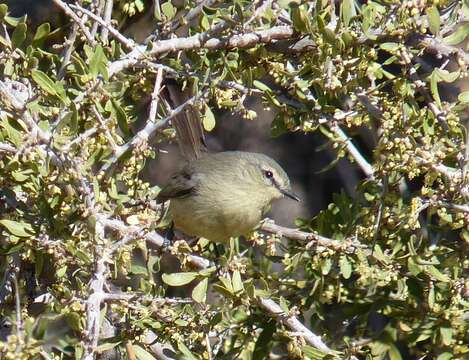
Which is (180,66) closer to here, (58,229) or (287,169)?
(58,229)

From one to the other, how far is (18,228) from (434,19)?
1.54 m

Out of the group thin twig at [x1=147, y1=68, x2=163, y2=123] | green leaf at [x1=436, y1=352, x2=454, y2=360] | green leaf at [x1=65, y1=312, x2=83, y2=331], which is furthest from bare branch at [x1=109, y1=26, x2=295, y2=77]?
green leaf at [x1=436, y1=352, x2=454, y2=360]

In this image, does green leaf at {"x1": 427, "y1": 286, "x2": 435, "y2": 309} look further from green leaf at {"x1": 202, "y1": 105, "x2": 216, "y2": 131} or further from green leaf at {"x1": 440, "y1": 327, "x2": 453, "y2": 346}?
green leaf at {"x1": 202, "y1": 105, "x2": 216, "y2": 131}

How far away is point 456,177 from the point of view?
9.68ft

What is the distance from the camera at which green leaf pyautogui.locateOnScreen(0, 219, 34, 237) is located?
9.35 feet

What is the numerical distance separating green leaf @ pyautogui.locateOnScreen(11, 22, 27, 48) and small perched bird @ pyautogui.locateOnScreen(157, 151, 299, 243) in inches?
57.8

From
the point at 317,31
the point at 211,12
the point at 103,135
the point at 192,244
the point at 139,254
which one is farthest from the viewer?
the point at 139,254

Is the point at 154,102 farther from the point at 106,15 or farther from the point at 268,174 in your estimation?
the point at 268,174

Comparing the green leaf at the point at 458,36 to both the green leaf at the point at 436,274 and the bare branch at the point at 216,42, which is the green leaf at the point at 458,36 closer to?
the bare branch at the point at 216,42

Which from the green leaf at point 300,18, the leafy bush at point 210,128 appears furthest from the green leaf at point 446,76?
the green leaf at point 300,18

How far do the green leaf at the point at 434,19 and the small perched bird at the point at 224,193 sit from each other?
4.60ft

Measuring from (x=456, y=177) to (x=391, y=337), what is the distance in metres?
0.98

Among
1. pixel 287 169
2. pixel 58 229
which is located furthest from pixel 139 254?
pixel 58 229

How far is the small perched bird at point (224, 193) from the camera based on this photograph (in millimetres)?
4184
